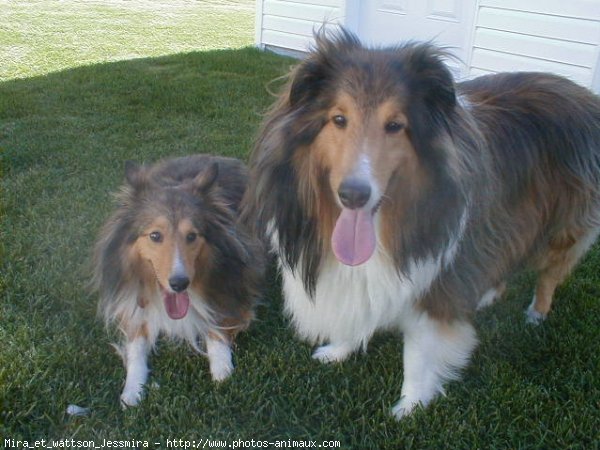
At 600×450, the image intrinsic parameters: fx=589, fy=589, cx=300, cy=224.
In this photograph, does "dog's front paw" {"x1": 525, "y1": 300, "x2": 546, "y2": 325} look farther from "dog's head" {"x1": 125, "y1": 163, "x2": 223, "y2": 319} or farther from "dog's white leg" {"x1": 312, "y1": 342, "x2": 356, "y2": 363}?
"dog's head" {"x1": 125, "y1": 163, "x2": 223, "y2": 319}

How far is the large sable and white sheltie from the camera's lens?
2.10m

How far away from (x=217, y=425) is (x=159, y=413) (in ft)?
0.92

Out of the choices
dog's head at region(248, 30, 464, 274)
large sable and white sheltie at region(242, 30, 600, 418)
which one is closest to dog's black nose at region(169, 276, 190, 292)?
large sable and white sheltie at region(242, 30, 600, 418)

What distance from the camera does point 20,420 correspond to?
8.50 ft

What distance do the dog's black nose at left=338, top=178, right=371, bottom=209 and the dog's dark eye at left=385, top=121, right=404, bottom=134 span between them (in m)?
0.25

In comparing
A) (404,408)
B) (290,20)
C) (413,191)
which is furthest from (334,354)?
(290,20)

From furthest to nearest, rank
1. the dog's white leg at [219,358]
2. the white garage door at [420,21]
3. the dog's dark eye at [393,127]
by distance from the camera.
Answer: the white garage door at [420,21] < the dog's white leg at [219,358] < the dog's dark eye at [393,127]

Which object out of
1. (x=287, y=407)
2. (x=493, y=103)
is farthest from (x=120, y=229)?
(x=493, y=103)

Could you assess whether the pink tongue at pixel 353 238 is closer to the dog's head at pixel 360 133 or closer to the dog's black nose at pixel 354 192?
the dog's head at pixel 360 133

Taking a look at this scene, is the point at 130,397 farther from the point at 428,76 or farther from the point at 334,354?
the point at 428,76

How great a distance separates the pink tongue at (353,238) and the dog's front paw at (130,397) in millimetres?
1246

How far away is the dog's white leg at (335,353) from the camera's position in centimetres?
306

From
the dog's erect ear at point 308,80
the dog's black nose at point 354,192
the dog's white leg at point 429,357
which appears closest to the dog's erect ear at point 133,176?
the dog's erect ear at point 308,80

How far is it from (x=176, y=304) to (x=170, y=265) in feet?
1.19
